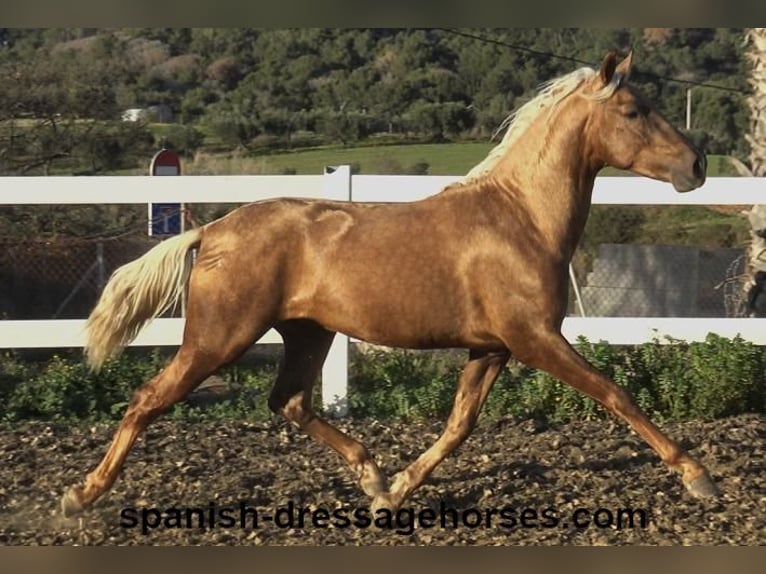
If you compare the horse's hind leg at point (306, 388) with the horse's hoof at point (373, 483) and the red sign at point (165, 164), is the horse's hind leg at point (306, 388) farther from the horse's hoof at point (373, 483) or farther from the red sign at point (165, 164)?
the red sign at point (165, 164)

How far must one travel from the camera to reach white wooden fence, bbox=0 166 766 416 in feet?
26.9

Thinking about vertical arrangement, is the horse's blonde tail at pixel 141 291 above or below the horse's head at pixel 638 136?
below

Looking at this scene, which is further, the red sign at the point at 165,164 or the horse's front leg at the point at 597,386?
the red sign at the point at 165,164

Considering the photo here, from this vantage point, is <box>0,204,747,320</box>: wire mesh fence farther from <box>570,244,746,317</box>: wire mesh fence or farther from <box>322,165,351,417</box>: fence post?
<box>322,165,351,417</box>: fence post

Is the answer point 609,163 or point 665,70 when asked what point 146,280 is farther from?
point 665,70

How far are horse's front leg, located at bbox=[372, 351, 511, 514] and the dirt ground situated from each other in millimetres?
156

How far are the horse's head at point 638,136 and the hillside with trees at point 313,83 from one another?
16914 mm

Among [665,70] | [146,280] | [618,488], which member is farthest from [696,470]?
[665,70]

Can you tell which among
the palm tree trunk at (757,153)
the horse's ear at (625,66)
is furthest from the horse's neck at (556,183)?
the palm tree trunk at (757,153)

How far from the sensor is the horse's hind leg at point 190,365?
18.7ft

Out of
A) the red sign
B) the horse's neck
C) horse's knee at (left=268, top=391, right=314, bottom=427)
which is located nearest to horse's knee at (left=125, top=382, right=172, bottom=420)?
horse's knee at (left=268, top=391, right=314, bottom=427)

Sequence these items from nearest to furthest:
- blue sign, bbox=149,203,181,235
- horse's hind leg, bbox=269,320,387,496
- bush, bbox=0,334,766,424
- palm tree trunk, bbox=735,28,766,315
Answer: horse's hind leg, bbox=269,320,387,496, bush, bbox=0,334,766,424, palm tree trunk, bbox=735,28,766,315, blue sign, bbox=149,203,181,235

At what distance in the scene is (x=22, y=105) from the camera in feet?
76.4

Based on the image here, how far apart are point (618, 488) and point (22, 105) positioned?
18.9 meters
